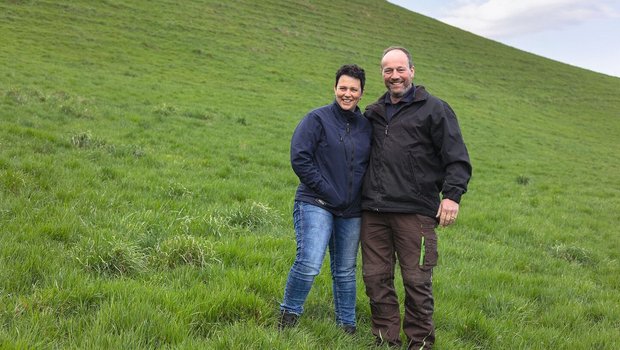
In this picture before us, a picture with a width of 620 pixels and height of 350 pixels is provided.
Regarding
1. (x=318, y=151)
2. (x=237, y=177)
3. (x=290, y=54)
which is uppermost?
(x=290, y=54)

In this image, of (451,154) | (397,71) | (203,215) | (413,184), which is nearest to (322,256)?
(413,184)

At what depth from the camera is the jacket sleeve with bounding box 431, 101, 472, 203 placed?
14.2 feet

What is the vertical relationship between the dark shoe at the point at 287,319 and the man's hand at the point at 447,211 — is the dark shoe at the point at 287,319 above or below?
below

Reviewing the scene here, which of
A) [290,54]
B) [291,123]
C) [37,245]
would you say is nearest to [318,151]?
[37,245]

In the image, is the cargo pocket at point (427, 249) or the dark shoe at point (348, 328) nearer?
the cargo pocket at point (427, 249)

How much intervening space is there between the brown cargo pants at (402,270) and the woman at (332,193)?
0.58 ft

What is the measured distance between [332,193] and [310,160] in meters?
0.36

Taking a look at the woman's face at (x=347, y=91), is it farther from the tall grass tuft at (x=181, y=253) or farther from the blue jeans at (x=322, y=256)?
the tall grass tuft at (x=181, y=253)

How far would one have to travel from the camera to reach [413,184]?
4480 mm

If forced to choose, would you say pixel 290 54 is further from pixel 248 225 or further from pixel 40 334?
pixel 40 334

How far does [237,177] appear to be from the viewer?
37.3 feet

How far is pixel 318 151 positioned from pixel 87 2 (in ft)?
129

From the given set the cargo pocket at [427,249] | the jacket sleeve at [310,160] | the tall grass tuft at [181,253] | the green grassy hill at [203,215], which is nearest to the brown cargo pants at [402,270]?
the cargo pocket at [427,249]

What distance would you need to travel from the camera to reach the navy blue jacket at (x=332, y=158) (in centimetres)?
441
